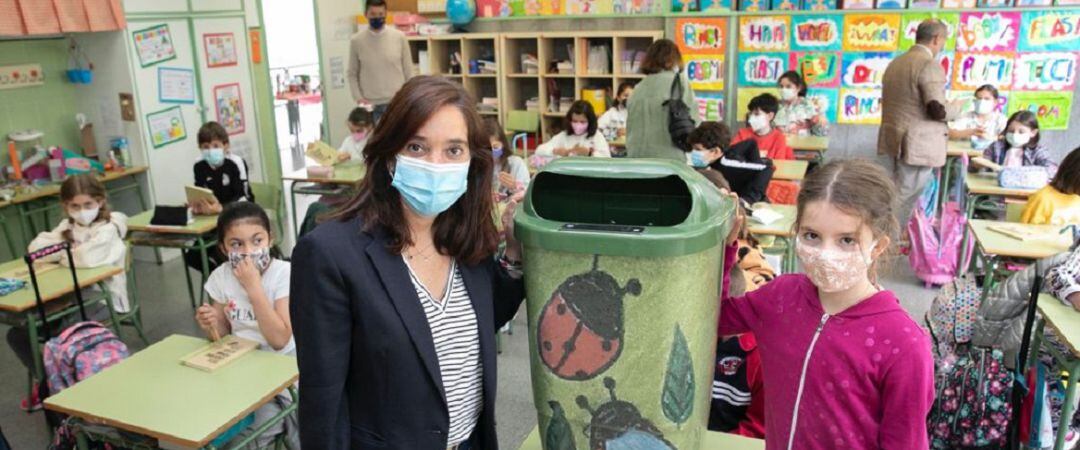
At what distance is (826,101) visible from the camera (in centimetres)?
598

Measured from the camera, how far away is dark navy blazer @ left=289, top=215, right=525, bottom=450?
44.9 inches

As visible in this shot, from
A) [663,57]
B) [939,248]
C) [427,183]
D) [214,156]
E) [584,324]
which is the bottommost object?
[939,248]

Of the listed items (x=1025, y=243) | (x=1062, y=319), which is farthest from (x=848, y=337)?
(x=1025, y=243)

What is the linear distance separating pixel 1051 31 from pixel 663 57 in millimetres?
3158

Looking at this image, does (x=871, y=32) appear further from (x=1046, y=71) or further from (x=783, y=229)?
(x=783, y=229)

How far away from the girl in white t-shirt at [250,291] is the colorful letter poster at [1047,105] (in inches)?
213

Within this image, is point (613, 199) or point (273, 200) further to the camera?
point (273, 200)

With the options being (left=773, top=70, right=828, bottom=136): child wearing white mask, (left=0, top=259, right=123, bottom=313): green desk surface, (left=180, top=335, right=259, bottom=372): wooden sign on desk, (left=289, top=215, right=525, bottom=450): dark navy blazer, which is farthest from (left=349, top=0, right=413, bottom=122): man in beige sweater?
(left=289, top=215, right=525, bottom=450): dark navy blazer

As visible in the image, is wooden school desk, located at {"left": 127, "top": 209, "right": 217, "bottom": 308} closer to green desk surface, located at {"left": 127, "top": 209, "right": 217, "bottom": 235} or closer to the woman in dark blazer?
green desk surface, located at {"left": 127, "top": 209, "right": 217, "bottom": 235}

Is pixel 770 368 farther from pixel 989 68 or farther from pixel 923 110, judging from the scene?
pixel 989 68

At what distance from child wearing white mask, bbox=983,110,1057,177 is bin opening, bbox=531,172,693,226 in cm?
434

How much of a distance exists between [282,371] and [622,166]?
1.45 m

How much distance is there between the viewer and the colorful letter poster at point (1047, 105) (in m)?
5.43

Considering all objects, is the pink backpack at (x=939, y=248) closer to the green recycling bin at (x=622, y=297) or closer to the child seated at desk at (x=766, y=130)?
the child seated at desk at (x=766, y=130)
